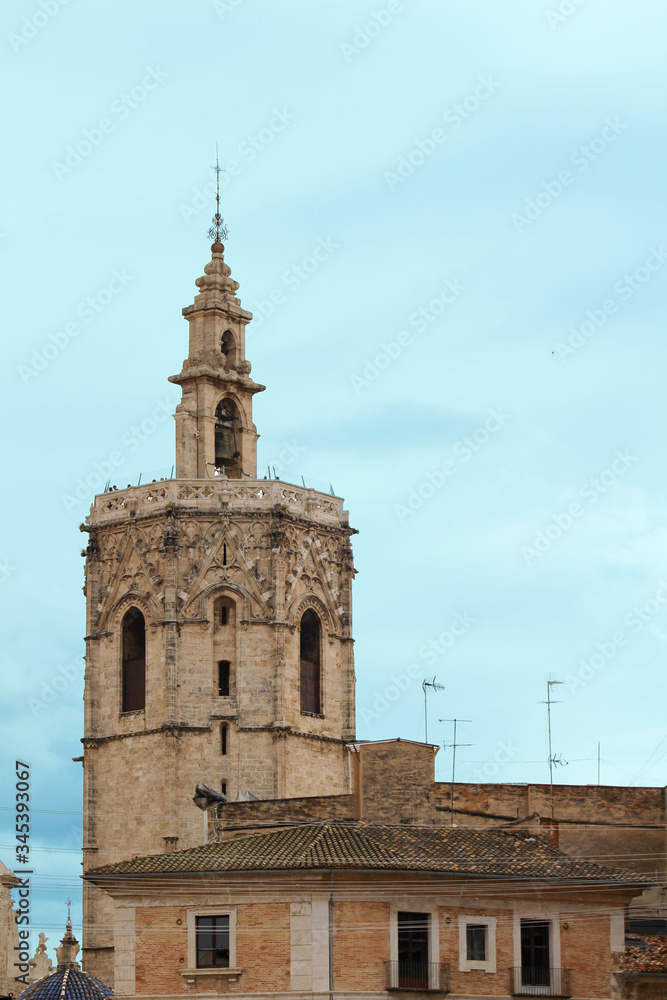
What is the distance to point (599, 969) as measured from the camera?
65.0m

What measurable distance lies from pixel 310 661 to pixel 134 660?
22.1 feet

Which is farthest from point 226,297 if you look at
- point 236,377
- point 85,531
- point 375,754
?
point 375,754

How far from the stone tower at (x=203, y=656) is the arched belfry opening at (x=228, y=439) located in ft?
7.16

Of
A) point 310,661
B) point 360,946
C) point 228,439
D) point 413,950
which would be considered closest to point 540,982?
point 413,950

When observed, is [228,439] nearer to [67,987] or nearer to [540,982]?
[67,987]

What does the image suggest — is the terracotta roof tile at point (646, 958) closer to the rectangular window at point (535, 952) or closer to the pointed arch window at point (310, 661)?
the rectangular window at point (535, 952)

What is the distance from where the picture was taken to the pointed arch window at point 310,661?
10219 centimetres

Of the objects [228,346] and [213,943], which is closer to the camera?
[213,943]

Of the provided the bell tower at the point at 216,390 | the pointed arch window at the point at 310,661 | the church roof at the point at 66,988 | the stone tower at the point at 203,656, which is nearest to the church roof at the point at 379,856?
the church roof at the point at 66,988

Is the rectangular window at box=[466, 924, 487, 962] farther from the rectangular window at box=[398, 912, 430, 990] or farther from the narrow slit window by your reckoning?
the narrow slit window

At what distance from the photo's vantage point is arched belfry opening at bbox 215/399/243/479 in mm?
106812

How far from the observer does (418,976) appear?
209 ft

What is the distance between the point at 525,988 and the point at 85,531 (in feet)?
142

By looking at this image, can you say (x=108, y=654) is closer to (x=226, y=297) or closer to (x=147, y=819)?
(x=147, y=819)
